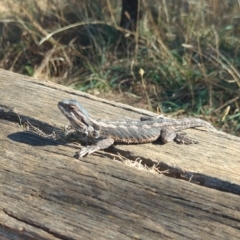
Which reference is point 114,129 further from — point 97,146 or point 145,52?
point 145,52

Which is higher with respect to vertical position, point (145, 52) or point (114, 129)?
point (114, 129)

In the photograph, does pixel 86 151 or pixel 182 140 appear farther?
pixel 182 140

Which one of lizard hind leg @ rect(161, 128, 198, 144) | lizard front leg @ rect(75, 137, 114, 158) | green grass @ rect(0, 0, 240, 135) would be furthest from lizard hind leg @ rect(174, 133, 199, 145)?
green grass @ rect(0, 0, 240, 135)

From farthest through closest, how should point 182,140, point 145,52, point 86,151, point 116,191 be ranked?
point 145,52 < point 182,140 < point 86,151 < point 116,191

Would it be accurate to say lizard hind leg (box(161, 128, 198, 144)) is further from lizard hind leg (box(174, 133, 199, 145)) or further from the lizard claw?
the lizard claw

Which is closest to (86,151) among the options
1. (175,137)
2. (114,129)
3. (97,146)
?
(97,146)

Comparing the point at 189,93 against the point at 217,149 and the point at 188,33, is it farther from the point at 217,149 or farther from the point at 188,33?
the point at 217,149

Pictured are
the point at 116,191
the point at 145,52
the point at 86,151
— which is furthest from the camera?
the point at 145,52
